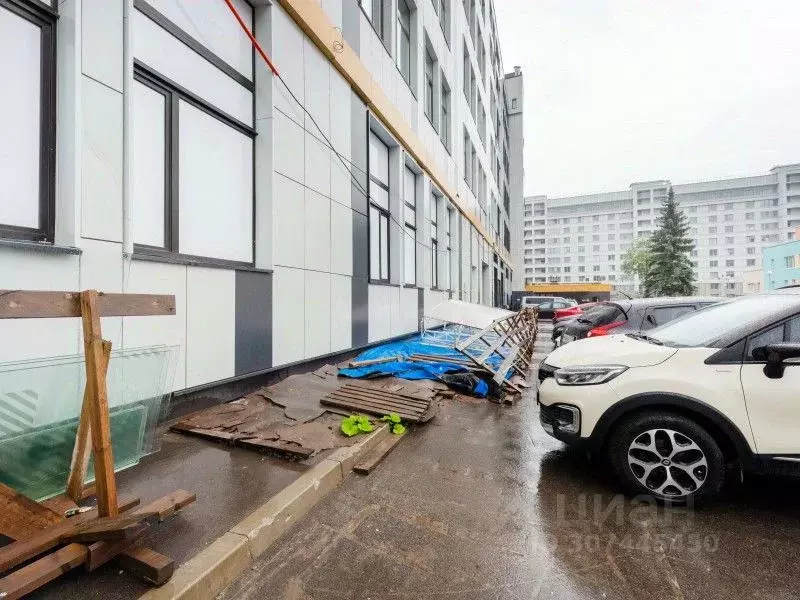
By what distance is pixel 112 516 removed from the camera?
2188 millimetres

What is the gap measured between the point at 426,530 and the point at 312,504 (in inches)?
35.3

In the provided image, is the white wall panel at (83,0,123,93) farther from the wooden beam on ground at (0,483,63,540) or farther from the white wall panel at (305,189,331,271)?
the wooden beam on ground at (0,483,63,540)

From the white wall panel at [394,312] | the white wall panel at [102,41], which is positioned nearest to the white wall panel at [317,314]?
the white wall panel at [394,312]

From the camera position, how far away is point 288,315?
6.05 meters

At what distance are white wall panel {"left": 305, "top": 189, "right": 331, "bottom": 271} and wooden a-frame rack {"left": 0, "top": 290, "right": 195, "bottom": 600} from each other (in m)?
4.30

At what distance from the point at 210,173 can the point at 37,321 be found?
2666 mm

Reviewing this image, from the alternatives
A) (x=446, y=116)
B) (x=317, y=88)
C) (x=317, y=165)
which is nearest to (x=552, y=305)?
(x=446, y=116)

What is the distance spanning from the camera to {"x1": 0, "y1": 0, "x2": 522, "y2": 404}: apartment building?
3369mm

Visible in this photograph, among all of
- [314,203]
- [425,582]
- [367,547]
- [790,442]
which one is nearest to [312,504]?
[367,547]

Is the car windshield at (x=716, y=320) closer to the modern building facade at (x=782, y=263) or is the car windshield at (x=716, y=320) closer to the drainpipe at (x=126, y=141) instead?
the drainpipe at (x=126, y=141)

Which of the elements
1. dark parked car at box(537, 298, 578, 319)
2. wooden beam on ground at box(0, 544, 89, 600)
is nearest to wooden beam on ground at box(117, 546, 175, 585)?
wooden beam on ground at box(0, 544, 89, 600)

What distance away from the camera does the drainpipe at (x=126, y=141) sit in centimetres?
378

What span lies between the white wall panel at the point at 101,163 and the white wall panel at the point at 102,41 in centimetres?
11

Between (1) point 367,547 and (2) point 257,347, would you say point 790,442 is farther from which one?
(2) point 257,347
